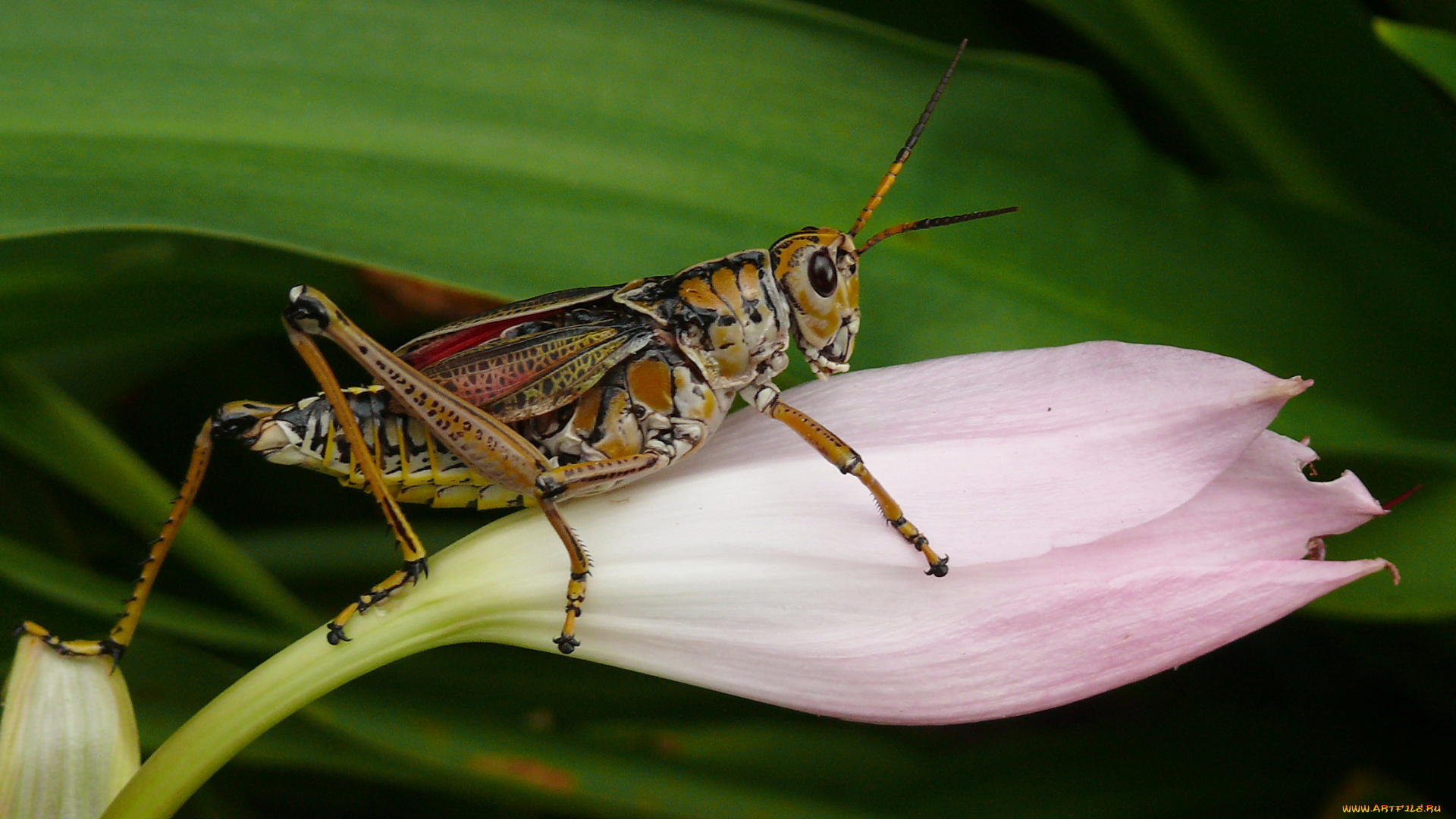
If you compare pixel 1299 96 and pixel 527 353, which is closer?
pixel 527 353

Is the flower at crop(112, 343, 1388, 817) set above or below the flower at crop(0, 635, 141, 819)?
above

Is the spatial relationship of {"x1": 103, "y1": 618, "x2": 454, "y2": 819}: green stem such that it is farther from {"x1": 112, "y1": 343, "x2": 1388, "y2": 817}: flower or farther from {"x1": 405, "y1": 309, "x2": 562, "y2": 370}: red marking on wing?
{"x1": 405, "y1": 309, "x2": 562, "y2": 370}: red marking on wing

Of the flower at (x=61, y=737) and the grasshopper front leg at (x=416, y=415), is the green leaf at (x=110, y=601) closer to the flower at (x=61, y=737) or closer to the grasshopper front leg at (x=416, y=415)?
the flower at (x=61, y=737)

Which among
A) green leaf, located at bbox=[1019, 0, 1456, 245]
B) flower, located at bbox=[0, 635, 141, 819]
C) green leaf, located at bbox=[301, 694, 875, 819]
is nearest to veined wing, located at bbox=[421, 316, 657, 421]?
flower, located at bbox=[0, 635, 141, 819]

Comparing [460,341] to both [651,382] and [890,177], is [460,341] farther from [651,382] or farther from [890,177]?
[890,177]

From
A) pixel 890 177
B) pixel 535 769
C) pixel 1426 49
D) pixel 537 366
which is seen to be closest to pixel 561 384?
pixel 537 366

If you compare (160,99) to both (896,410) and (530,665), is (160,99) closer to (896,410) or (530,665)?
(896,410)

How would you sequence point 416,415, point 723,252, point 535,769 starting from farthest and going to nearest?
point 535,769
point 723,252
point 416,415
